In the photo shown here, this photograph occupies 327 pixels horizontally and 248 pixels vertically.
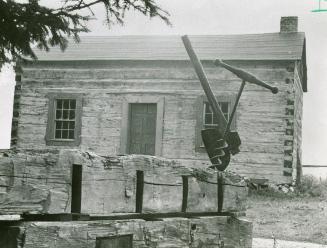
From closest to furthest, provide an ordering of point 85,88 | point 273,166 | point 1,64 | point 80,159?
→ 1. point 80,159
2. point 1,64
3. point 273,166
4. point 85,88

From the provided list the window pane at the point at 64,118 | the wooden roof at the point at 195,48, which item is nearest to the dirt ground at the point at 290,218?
the wooden roof at the point at 195,48

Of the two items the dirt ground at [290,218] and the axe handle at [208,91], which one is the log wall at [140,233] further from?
the dirt ground at [290,218]

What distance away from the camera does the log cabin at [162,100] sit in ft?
47.0

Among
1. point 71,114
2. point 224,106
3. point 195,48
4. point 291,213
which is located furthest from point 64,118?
point 291,213

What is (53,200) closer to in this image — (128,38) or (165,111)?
(165,111)

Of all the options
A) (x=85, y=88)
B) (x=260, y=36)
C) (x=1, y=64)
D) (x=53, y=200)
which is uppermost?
(x=260, y=36)

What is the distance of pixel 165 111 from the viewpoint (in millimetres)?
15078

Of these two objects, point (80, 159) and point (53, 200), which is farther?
point (80, 159)

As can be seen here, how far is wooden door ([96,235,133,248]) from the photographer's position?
173cm

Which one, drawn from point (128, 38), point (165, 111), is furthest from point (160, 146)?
point (128, 38)

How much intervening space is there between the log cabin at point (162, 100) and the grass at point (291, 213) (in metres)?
0.89

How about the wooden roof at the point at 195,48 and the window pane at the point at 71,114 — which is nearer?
the wooden roof at the point at 195,48

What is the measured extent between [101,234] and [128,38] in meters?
16.5

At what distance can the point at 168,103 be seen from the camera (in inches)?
595
